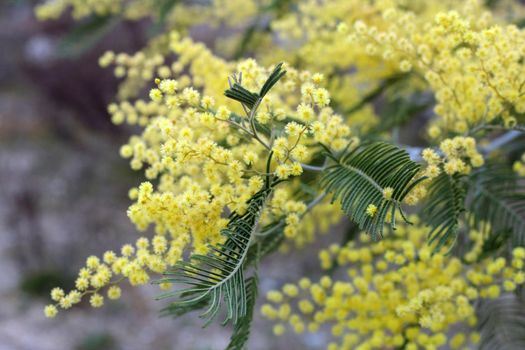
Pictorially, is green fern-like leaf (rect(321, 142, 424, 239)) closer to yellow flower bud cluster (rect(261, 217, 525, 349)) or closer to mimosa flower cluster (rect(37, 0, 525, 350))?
mimosa flower cluster (rect(37, 0, 525, 350))

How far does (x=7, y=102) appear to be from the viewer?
6.49 meters

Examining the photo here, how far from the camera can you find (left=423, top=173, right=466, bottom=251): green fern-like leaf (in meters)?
1.15

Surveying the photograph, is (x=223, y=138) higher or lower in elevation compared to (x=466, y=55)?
higher

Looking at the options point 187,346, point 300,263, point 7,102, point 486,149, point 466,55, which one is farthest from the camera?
point 7,102

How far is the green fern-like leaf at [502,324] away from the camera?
57.2 inches

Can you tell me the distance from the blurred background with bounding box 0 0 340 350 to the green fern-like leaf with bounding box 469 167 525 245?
3161 mm

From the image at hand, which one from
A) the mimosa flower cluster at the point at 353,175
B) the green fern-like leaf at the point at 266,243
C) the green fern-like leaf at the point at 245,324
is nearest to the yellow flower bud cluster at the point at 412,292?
the mimosa flower cluster at the point at 353,175

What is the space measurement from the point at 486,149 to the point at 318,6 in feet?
2.76

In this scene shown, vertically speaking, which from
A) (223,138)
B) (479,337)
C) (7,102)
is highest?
(7,102)

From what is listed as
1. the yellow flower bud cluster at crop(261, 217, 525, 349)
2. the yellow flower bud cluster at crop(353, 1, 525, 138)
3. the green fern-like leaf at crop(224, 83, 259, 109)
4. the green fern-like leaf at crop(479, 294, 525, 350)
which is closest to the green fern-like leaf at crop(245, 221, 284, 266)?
the yellow flower bud cluster at crop(261, 217, 525, 349)

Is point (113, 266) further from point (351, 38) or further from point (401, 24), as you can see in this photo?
point (401, 24)

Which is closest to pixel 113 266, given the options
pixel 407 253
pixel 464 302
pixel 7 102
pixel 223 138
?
pixel 223 138

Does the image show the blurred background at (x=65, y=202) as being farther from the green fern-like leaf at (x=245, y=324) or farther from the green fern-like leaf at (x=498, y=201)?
the green fern-like leaf at (x=245, y=324)

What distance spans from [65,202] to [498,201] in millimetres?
5054
